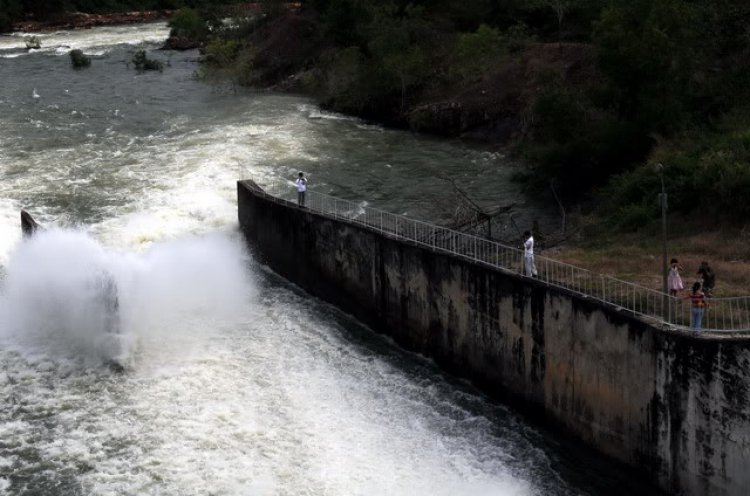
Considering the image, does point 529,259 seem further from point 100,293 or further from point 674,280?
point 100,293

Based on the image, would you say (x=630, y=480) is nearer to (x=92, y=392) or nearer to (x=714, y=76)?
(x=92, y=392)

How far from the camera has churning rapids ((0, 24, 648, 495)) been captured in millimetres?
24156

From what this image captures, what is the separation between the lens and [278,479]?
23672mm

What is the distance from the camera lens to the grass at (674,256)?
26.1m

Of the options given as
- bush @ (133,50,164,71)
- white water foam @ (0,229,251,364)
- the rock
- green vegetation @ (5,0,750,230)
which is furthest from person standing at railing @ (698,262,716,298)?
bush @ (133,50,164,71)

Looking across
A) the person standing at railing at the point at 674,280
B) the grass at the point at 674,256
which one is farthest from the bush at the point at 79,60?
the person standing at railing at the point at 674,280

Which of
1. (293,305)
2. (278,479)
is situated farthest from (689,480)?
(293,305)

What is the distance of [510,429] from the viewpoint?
86.3 ft

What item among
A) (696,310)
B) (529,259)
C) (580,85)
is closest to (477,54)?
(580,85)

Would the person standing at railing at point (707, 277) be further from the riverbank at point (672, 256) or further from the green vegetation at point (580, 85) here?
the green vegetation at point (580, 85)

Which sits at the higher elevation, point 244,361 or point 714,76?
point 714,76

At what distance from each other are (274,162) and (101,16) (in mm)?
75152

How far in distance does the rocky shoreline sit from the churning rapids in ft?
194

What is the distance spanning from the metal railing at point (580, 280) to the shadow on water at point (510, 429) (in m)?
3.57
